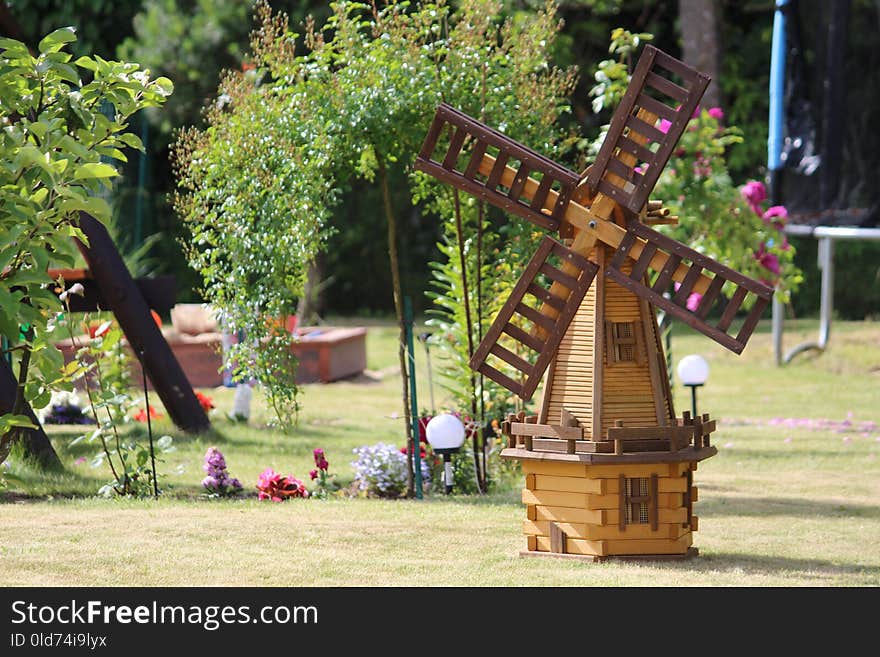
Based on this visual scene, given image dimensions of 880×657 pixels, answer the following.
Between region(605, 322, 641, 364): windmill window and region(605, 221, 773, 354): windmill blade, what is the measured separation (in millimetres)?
240

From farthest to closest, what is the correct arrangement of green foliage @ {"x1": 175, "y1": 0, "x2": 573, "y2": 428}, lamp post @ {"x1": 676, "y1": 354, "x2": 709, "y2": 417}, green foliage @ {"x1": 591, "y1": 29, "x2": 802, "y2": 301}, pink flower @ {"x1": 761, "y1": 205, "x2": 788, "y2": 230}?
pink flower @ {"x1": 761, "y1": 205, "x2": 788, "y2": 230}, green foliage @ {"x1": 591, "y1": 29, "x2": 802, "y2": 301}, lamp post @ {"x1": 676, "y1": 354, "x2": 709, "y2": 417}, green foliage @ {"x1": 175, "y1": 0, "x2": 573, "y2": 428}

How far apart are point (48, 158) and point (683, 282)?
3.06 meters

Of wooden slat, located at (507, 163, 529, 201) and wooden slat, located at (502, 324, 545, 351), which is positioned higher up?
wooden slat, located at (507, 163, 529, 201)

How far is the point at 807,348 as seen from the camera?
16.5 m

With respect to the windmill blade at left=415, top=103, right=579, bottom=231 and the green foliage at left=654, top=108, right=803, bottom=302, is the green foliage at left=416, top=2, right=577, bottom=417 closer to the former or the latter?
the windmill blade at left=415, top=103, right=579, bottom=231

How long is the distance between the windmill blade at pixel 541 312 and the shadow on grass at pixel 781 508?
2164 millimetres

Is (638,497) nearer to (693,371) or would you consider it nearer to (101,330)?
(693,371)

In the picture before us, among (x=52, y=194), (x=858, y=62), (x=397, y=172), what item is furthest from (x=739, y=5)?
(x=52, y=194)

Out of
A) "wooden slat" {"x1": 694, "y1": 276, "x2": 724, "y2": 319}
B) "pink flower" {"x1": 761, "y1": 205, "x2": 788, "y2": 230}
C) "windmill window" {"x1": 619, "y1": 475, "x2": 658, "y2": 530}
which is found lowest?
"windmill window" {"x1": 619, "y1": 475, "x2": 658, "y2": 530}

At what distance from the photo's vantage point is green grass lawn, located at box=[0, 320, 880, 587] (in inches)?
244

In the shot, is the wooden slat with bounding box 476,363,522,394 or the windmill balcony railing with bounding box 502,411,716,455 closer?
the windmill balcony railing with bounding box 502,411,716,455

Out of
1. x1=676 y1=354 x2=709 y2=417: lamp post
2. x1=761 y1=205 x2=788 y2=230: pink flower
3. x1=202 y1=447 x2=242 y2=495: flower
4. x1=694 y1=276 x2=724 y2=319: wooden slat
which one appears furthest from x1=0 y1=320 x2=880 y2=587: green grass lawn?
x1=761 y1=205 x2=788 y2=230: pink flower

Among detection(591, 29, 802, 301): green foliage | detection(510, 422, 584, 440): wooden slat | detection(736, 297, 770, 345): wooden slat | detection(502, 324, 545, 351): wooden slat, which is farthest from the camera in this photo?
detection(591, 29, 802, 301): green foliage

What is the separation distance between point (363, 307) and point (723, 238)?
1285 centimetres
